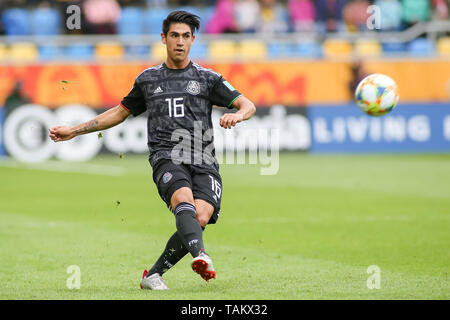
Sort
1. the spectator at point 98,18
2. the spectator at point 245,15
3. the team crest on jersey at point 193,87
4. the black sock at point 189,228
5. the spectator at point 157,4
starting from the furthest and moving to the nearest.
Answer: the spectator at point 157,4 < the spectator at point 245,15 < the spectator at point 98,18 < the team crest on jersey at point 193,87 < the black sock at point 189,228

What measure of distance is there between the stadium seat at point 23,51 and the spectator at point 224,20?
4.68 m

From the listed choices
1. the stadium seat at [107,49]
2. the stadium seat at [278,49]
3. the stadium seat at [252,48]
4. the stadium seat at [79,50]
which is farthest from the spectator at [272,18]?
the stadium seat at [79,50]

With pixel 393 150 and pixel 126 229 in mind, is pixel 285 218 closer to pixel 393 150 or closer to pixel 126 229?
pixel 126 229

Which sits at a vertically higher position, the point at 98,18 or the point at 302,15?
the point at 302,15

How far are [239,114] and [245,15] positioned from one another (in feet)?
55.4

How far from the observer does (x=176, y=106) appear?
6797 millimetres

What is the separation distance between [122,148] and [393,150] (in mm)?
6863

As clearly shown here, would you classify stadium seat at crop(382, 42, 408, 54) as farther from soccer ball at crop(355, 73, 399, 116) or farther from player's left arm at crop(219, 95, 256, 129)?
player's left arm at crop(219, 95, 256, 129)

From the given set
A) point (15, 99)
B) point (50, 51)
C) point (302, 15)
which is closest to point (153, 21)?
point (50, 51)

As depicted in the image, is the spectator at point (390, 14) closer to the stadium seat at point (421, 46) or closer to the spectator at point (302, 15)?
the stadium seat at point (421, 46)

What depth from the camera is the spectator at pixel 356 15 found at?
76.7 feet

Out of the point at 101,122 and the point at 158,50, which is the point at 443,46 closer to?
the point at 158,50
